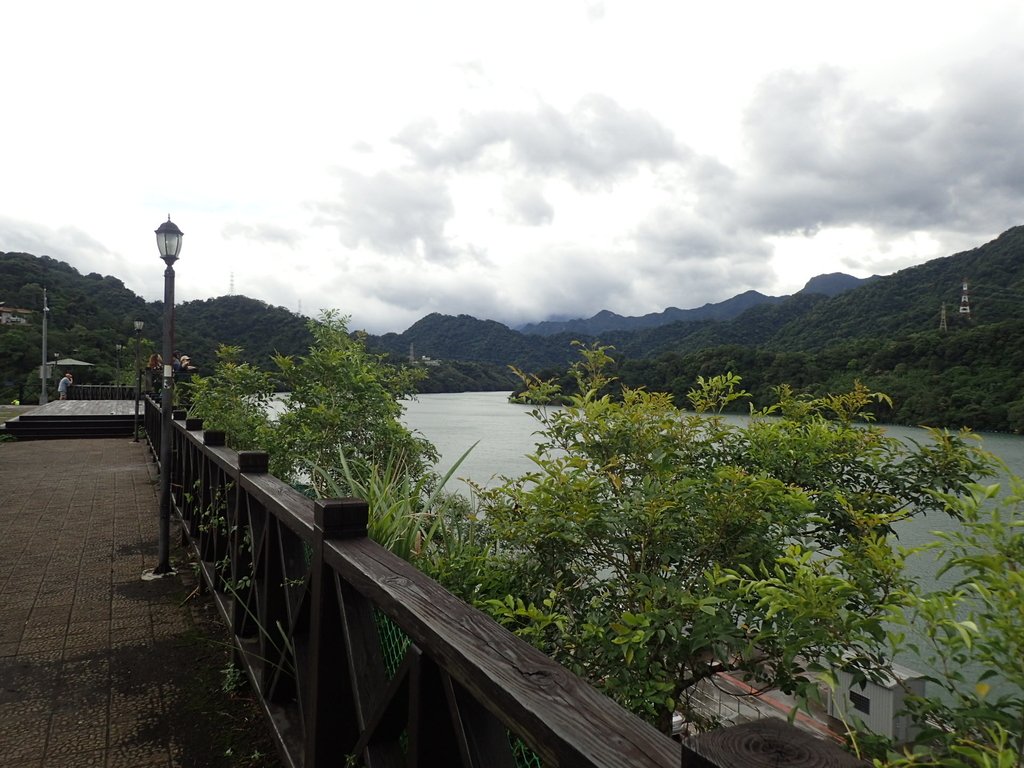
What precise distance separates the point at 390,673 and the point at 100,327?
4512 centimetres

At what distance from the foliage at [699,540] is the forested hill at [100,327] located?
16.7 meters

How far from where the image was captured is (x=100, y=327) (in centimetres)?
3859

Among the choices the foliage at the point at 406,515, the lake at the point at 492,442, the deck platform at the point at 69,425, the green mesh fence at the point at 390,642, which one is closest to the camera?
the green mesh fence at the point at 390,642

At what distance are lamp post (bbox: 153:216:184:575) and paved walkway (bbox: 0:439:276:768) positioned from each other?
0.21m

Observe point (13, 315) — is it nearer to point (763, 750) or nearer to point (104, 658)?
point (104, 658)

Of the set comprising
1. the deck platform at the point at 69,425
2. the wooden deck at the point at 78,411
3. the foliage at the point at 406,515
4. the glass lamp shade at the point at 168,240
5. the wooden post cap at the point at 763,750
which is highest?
the glass lamp shade at the point at 168,240

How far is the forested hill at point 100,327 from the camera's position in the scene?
80.7ft

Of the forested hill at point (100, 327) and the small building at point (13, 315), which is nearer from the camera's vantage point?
the forested hill at point (100, 327)

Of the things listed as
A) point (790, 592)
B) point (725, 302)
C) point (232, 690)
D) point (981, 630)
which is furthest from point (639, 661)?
point (725, 302)

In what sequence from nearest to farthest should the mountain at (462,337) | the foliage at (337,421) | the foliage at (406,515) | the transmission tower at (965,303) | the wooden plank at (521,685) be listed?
1. the wooden plank at (521,685)
2. the foliage at (406,515)
3. the foliage at (337,421)
4. the transmission tower at (965,303)
5. the mountain at (462,337)

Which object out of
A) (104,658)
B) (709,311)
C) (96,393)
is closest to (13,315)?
(96,393)

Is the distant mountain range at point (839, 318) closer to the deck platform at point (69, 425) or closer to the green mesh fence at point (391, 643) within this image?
the deck platform at point (69, 425)

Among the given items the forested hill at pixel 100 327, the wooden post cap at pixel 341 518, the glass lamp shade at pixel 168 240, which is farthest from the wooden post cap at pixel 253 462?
the forested hill at pixel 100 327

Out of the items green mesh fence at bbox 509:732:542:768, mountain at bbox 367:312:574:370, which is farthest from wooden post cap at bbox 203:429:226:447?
mountain at bbox 367:312:574:370
